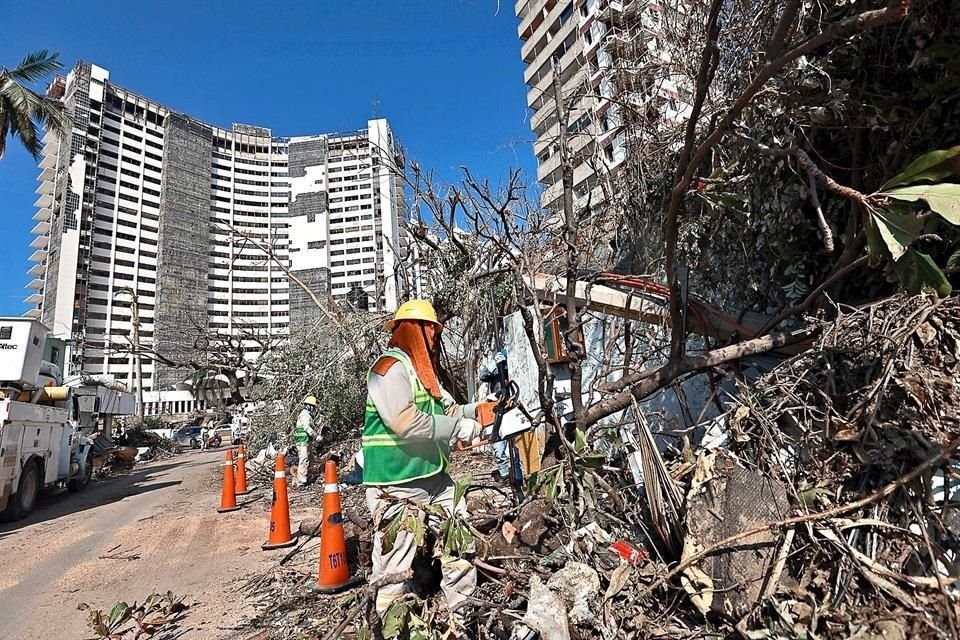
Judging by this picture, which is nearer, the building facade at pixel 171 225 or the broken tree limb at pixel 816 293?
the broken tree limb at pixel 816 293

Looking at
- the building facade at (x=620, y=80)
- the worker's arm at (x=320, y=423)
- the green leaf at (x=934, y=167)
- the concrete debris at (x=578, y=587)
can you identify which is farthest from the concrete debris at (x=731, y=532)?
the worker's arm at (x=320, y=423)

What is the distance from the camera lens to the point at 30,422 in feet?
26.6

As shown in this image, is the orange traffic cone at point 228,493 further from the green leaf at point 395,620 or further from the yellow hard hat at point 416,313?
the green leaf at point 395,620

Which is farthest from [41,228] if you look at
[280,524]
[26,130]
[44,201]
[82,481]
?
[280,524]

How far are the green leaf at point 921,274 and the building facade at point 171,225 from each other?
2134 inches

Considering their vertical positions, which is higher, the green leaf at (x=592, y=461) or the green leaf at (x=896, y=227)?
the green leaf at (x=896, y=227)

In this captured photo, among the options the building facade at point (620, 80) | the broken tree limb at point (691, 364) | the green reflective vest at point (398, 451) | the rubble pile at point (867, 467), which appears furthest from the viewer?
the building facade at point (620, 80)

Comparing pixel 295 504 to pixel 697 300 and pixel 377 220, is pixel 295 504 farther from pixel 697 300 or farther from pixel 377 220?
pixel 377 220

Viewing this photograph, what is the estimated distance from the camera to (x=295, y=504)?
7965 mm

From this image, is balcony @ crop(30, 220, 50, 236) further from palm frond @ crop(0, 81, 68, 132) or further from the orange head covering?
the orange head covering

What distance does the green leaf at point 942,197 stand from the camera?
80.3 inches

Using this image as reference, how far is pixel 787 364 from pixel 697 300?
4.52 ft

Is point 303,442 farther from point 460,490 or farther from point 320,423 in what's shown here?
point 460,490

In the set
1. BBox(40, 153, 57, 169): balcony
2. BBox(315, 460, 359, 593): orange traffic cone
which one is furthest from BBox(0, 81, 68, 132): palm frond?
BBox(40, 153, 57, 169): balcony
